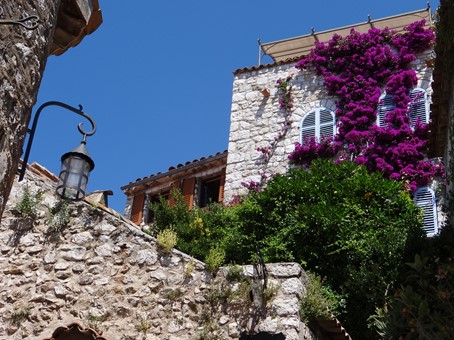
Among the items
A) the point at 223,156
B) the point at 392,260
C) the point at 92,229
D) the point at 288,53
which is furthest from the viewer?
the point at 288,53

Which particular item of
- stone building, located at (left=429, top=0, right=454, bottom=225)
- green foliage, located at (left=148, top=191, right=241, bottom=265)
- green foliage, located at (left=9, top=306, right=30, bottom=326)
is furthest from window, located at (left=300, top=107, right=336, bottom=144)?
green foliage, located at (left=9, top=306, right=30, bottom=326)

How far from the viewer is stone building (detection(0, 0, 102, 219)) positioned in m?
4.04

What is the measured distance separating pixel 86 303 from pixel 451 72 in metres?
5.31

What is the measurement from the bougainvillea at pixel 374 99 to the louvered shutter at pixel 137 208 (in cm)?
475

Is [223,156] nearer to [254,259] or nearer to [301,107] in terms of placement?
[301,107]

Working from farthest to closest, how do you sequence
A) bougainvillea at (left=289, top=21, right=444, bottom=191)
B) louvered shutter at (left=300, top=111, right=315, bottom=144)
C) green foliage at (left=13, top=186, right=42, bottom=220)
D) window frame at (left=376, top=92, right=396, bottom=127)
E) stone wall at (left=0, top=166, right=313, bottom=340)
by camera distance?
1. louvered shutter at (left=300, top=111, right=315, bottom=144)
2. window frame at (left=376, top=92, right=396, bottom=127)
3. bougainvillea at (left=289, top=21, right=444, bottom=191)
4. green foliage at (left=13, top=186, right=42, bottom=220)
5. stone wall at (left=0, top=166, right=313, bottom=340)

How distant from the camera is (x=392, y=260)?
10.4m

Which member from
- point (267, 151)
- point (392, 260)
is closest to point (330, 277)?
point (392, 260)

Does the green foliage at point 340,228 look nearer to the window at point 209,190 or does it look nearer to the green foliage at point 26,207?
the green foliage at point 26,207

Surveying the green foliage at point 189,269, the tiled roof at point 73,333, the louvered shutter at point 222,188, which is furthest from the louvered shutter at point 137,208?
the tiled roof at point 73,333

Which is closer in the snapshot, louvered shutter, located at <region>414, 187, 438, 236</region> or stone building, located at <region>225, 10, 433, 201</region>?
louvered shutter, located at <region>414, 187, 438, 236</region>

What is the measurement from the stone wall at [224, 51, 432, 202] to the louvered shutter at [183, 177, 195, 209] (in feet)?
4.59

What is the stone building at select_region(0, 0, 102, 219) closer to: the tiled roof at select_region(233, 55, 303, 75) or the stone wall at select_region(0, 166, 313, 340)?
the stone wall at select_region(0, 166, 313, 340)

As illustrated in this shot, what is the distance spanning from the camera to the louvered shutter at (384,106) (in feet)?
52.3
